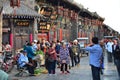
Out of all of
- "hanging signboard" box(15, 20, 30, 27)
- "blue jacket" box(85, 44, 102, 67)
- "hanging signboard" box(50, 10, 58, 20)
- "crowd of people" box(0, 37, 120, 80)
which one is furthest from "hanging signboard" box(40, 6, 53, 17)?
"blue jacket" box(85, 44, 102, 67)

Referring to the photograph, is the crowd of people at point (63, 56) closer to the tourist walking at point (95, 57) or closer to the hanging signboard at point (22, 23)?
the tourist walking at point (95, 57)

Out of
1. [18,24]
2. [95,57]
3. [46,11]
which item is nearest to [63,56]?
[95,57]

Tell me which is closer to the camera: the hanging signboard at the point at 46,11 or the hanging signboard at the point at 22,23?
the hanging signboard at the point at 22,23

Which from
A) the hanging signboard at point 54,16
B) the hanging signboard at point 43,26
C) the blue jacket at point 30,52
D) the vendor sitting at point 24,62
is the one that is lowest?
the vendor sitting at point 24,62

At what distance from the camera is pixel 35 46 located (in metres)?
28.5

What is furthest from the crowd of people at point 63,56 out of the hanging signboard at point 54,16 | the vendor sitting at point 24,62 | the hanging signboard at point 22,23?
the hanging signboard at point 54,16

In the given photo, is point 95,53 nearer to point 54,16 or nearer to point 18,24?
point 18,24

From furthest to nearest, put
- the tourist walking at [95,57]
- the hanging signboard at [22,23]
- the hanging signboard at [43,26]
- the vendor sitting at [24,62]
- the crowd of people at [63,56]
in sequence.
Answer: the hanging signboard at [43,26]
the hanging signboard at [22,23]
the vendor sitting at [24,62]
the crowd of people at [63,56]
the tourist walking at [95,57]

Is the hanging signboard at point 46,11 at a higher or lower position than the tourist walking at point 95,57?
higher

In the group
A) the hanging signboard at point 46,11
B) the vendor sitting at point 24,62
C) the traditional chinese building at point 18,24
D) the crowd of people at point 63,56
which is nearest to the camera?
the crowd of people at point 63,56

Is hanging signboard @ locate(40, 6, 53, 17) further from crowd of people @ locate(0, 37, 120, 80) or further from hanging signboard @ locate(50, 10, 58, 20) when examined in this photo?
crowd of people @ locate(0, 37, 120, 80)

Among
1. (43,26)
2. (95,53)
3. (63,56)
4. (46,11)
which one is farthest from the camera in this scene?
(46,11)

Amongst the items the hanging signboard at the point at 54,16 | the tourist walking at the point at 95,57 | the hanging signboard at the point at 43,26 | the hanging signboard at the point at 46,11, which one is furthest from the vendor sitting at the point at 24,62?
the hanging signboard at the point at 54,16

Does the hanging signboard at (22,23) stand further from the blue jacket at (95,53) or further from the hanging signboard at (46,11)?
the blue jacket at (95,53)
